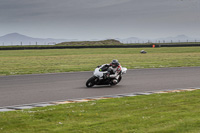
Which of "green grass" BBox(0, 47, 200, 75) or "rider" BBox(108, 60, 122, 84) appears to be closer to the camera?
"rider" BBox(108, 60, 122, 84)

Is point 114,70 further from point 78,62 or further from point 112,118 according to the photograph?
point 78,62

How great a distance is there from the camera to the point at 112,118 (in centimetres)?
881

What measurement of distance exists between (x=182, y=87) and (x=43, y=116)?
343 inches

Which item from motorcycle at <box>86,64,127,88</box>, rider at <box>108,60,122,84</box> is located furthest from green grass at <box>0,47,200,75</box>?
rider at <box>108,60,122,84</box>

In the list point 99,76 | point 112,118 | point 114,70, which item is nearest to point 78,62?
point 114,70

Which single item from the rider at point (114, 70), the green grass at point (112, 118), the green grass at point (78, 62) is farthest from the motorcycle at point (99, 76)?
the green grass at point (78, 62)

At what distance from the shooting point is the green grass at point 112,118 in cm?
772

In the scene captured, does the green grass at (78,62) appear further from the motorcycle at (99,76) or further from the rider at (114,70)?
the rider at (114,70)

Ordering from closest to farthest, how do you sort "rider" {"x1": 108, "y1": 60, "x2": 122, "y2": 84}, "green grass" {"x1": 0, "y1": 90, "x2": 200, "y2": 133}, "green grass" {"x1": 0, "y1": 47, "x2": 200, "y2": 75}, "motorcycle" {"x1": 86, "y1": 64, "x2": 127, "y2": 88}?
"green grass" {"x1": 0, "y1": 90, "x2": 200, "y2": 133} < "motorcycle" {"x1": 86, "y1": 64, "x2": 127, "y2": 88} < "rider" {"x1": 108, "y1": 60, "x2": 122, "y2": 84} < "green grass" {"x1": 0, "y1": 47, "x2": 200, "y2": 75}

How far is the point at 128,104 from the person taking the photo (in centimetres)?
1112

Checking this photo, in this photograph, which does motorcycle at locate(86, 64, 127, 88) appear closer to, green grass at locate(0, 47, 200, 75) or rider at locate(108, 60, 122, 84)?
rider at locate(108, 60, 122, 84)

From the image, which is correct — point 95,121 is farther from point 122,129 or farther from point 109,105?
point 109,105

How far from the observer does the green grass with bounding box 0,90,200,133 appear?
7.72 metres

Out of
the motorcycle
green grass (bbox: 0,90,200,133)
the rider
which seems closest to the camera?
green grass (bbox: 0,90,200,133)
